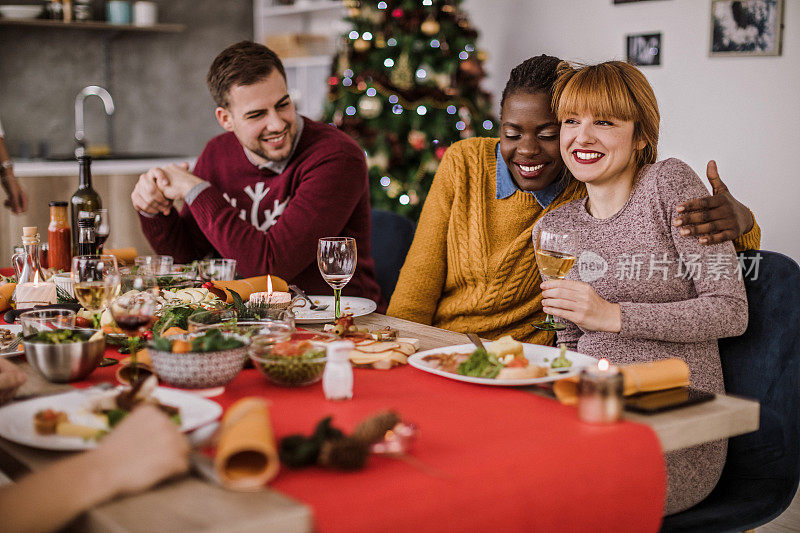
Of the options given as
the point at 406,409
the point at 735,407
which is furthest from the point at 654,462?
the point at 406,409

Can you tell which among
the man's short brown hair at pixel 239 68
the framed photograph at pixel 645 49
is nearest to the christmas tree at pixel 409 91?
the framed photograph at pixel 645 49

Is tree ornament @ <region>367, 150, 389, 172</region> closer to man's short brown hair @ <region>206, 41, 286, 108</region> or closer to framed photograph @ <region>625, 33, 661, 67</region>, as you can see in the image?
framed photograph @ <region>625, 33, 661, 67</region>

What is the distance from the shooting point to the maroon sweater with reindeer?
7.61 feet

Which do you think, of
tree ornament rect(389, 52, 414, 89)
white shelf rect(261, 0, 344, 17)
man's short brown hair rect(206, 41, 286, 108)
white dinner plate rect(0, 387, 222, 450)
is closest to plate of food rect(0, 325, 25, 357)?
white dinner plate rect(0, 387, 222, 450)

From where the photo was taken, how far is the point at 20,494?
846 mm

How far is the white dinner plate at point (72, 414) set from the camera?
3.36 ft

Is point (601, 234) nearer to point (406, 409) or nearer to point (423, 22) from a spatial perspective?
point (406, 409)

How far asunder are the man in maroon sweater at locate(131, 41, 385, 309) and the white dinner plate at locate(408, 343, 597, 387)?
0.92m

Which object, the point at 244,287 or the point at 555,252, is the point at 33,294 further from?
the point at 555,252

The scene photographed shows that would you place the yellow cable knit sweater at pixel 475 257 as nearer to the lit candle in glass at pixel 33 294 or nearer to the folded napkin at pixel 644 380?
the folded napkin at pixel 644 380

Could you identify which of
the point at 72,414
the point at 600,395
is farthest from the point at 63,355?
the point at 600,395

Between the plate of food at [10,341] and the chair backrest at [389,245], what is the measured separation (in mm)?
1281

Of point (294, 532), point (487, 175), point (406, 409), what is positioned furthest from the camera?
point (487, 175)

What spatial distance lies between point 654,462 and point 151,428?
663 millimetres
